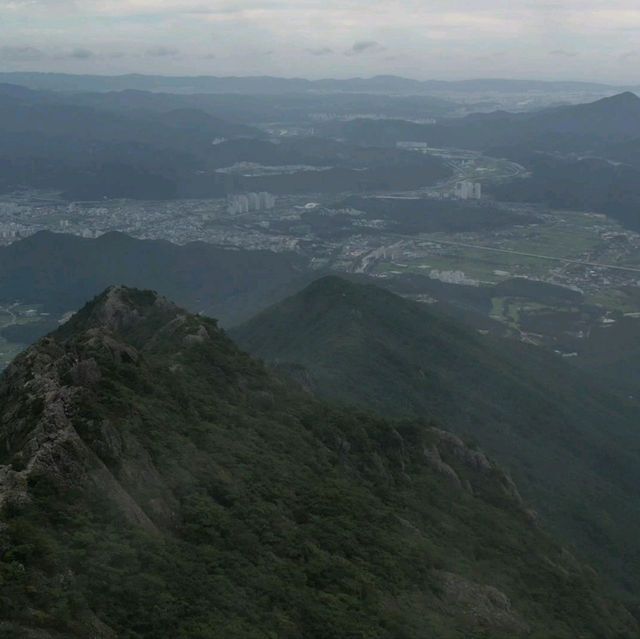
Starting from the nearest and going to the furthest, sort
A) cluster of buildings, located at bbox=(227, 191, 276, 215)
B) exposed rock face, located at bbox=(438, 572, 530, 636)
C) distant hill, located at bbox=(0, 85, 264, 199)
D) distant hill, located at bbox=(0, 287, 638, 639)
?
distant hill, located at bbox=(0, 287, 638, 639) → exposed rock face, located at bbox=(438, 572, 530, 636) → cluster of buildings, located at bbox=(227, 191, 276, 215) → distant hill, located at bbox=(0, 85, 264, 199)

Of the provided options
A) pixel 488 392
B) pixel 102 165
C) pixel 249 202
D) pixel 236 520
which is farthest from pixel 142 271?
pixel 236 520

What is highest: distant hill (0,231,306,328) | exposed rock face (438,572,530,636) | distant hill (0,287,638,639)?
distant hill (0,287,638,639)

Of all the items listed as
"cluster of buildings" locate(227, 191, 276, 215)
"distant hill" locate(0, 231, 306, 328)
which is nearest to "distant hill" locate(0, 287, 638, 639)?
"distant hill" locate(0, 231, 306, 328)

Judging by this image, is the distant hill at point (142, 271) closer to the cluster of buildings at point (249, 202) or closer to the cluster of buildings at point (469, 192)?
the cluster of buildings at point (249, 202)

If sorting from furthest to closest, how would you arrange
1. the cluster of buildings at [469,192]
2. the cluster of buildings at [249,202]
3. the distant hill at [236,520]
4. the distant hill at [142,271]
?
the cluster of buildings at [469,192]
the cluster of buildings at [249,202]
the distant hill at [142,271]
the distant hill at [236,520]

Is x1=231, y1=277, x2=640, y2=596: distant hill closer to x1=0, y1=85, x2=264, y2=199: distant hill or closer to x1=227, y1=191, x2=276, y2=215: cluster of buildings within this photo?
x1=227, y1=191, x2=276, y2=215: cluster of buildings

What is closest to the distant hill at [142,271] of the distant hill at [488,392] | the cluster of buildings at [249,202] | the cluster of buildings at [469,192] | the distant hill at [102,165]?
the distant hill at [488,392]
